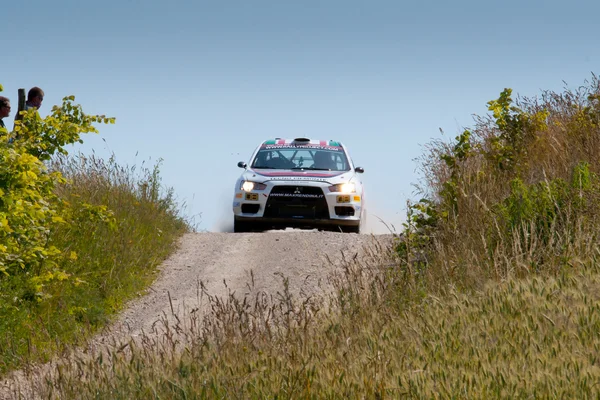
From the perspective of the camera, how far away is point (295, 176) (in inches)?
567

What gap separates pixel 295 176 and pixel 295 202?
531 mm

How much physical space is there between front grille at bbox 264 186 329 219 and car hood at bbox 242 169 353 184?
0.69ft

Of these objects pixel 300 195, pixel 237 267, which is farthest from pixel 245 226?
pixel 237 267

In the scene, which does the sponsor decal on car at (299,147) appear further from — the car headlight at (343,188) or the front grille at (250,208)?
the front grille at (250,208)

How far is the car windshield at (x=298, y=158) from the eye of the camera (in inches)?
596

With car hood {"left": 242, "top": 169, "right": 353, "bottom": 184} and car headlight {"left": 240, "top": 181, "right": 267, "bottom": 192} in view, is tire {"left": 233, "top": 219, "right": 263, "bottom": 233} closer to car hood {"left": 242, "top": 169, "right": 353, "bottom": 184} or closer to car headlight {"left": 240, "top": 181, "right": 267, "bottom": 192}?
car headlight {"left": 240, "top": 181, "right": 267, "bottom": 192}

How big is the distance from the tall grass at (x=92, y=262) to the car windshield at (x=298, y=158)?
6.91ft

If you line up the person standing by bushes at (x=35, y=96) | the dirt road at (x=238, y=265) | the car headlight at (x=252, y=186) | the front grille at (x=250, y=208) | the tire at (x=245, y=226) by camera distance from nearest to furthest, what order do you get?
the dirt road at (x=238, y=265), the person standing by bushes at (x=35, y=96), the car headlight at (x=252, y=186), the front grille at (x=250, y=208), the tire at (x=245, y=226)

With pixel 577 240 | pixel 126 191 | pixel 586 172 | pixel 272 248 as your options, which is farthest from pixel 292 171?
pixel 577 240

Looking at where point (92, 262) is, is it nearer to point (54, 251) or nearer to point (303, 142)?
point (54, 251)

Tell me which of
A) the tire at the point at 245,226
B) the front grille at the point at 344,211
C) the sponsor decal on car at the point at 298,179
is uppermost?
the sponsor decal on car at the point at 298,179

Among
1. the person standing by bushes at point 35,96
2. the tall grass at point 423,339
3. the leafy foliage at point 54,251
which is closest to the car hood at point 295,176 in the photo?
the leafy foliage at point 54,251

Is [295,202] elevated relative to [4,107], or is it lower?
lower

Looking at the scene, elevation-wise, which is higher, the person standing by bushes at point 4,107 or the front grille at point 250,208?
the person standing by bushes at point 4,107
